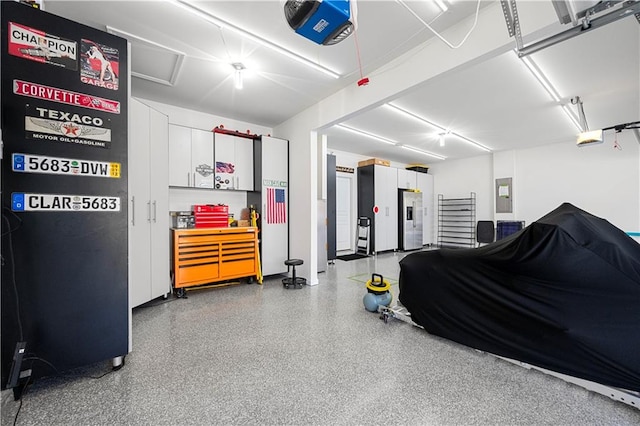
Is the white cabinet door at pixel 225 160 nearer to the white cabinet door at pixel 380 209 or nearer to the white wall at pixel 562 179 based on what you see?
the white cabinet door at pixel 380 209

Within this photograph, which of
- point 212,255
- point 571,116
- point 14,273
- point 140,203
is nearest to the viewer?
point 14,273

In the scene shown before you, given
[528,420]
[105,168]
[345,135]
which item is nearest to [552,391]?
[528,420]

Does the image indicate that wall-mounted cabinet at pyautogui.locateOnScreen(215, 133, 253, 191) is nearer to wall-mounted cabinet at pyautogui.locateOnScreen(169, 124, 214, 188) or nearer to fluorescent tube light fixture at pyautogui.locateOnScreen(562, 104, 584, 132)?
wall-mounted cabinet at pyautogui.locateOnScreen(169, 124, 214, 188)

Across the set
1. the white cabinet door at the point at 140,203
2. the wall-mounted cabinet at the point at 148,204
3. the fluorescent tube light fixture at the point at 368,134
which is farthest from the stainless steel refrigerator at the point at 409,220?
the white cabinet door at the point at 140,203

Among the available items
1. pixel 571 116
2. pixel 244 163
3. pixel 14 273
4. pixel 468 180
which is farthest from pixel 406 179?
pixel 14 273

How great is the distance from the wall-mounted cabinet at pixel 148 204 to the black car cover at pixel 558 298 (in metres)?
3.32

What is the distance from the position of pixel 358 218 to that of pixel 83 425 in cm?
657

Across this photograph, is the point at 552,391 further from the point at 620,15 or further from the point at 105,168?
the point at 105,168

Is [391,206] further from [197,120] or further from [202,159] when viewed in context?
[197,120]

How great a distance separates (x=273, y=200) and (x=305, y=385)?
10.5 feet

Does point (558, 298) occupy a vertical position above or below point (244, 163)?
below

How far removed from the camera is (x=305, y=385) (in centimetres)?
176

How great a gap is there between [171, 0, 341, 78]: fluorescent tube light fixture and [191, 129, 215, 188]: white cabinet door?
2027mm

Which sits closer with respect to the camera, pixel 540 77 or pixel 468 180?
pixel 540 77
